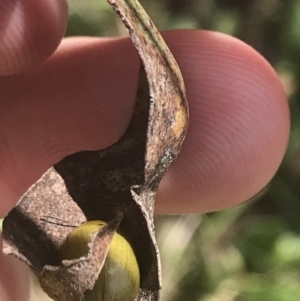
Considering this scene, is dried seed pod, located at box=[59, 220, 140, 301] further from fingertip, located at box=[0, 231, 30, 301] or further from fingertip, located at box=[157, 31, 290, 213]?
fingertip, located at box=[157, 31, 290, 213]

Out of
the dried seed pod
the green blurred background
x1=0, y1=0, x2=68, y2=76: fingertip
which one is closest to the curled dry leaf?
the dried seed pod

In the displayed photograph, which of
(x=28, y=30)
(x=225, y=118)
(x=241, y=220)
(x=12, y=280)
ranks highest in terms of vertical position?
(x=28, y=30)

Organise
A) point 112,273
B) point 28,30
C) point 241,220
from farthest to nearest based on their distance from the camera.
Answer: point 241,220
point 28,30
point 112,273

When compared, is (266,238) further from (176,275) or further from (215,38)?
(215,38)

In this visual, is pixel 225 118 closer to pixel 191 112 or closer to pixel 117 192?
pixel 191 112

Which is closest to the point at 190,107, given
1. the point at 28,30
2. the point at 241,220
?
the point at 28,30

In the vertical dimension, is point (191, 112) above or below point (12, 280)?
above

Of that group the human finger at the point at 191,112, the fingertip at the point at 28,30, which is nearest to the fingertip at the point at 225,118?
the human finger at the point at 191,112
